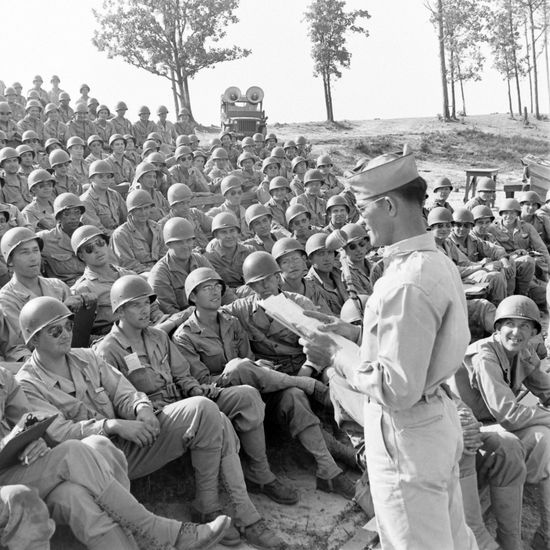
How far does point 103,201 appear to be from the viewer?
9.03m

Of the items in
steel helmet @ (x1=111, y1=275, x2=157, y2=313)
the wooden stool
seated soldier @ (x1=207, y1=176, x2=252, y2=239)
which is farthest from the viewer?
the wooden stool

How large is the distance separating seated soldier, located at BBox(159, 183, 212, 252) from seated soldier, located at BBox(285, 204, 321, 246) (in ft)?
3.87

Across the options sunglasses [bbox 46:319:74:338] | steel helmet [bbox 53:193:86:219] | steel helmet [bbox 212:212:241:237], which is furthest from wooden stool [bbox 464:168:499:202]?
sunglasses [bbox 46:319:74:338]

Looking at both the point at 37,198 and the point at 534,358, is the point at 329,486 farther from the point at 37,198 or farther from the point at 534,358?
the point at 37,198

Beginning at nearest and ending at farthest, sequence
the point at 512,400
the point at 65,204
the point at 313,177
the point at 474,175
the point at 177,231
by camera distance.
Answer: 1. the point at 512,400
2. the point at 177,231
3. the point at 65,204
4. the point at 313,177
5. the point at 474,175

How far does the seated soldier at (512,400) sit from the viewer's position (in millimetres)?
4188

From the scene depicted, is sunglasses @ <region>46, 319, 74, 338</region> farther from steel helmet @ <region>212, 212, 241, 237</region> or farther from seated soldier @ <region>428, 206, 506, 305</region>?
seated soldier @ <region>428, 206, 506, 305</region>

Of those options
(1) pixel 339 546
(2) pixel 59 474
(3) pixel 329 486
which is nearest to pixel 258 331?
(3) pixel 329 486

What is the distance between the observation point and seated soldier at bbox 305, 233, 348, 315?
6746 millimetres

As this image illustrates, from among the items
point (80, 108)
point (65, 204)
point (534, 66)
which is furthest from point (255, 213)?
point (534, 66)

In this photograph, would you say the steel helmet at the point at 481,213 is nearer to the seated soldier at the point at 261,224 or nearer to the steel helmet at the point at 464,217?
the steel helmet at the point at 464,217

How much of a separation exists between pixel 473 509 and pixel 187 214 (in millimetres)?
5702

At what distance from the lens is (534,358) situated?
4605 millimetres

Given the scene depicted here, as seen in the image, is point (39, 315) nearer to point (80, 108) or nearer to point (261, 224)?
point (261, 224)
